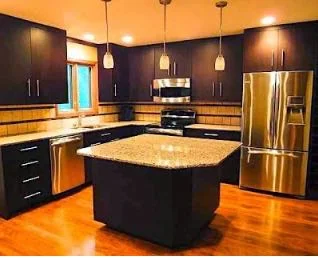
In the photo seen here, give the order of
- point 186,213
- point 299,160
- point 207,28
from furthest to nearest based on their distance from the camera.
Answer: point 207,28, point 299,160, point 186,213

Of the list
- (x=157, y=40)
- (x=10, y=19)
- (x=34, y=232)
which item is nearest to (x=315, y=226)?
(x=34, y=232)

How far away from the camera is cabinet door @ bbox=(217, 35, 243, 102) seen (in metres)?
4.17

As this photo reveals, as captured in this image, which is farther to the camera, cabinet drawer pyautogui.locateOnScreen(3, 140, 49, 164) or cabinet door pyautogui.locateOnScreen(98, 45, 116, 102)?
cabinet door pyautogui.locateOnScreen(98, 45, 116, 102)

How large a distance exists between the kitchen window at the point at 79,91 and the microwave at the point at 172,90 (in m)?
1.17

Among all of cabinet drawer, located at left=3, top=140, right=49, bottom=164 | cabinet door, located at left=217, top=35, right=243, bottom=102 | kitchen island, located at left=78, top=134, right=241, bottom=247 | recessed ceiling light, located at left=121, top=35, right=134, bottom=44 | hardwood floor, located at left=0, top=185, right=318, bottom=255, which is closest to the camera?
kitchen island, located at left=78, top=134, right=241, bottom=247

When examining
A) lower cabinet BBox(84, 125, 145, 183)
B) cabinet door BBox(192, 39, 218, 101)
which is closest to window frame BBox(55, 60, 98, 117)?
lower cabinet BBox(84, 125, 145, 183)

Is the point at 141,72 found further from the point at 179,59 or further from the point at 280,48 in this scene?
the point at 280,48

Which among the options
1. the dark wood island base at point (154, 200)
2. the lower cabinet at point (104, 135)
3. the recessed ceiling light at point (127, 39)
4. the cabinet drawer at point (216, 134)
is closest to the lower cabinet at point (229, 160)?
the cabinet drawer at point (216, 134)

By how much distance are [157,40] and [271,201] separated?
10.3 ft

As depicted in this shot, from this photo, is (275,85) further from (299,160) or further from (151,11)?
(151,11)

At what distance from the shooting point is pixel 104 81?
491cm

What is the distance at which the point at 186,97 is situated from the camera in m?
4.63

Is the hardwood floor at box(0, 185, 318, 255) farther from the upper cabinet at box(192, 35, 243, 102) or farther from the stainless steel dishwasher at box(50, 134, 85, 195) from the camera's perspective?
the upper cabinet at box(192, 35, 243, 102)

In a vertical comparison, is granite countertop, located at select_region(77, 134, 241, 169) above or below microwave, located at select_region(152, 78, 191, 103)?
below
